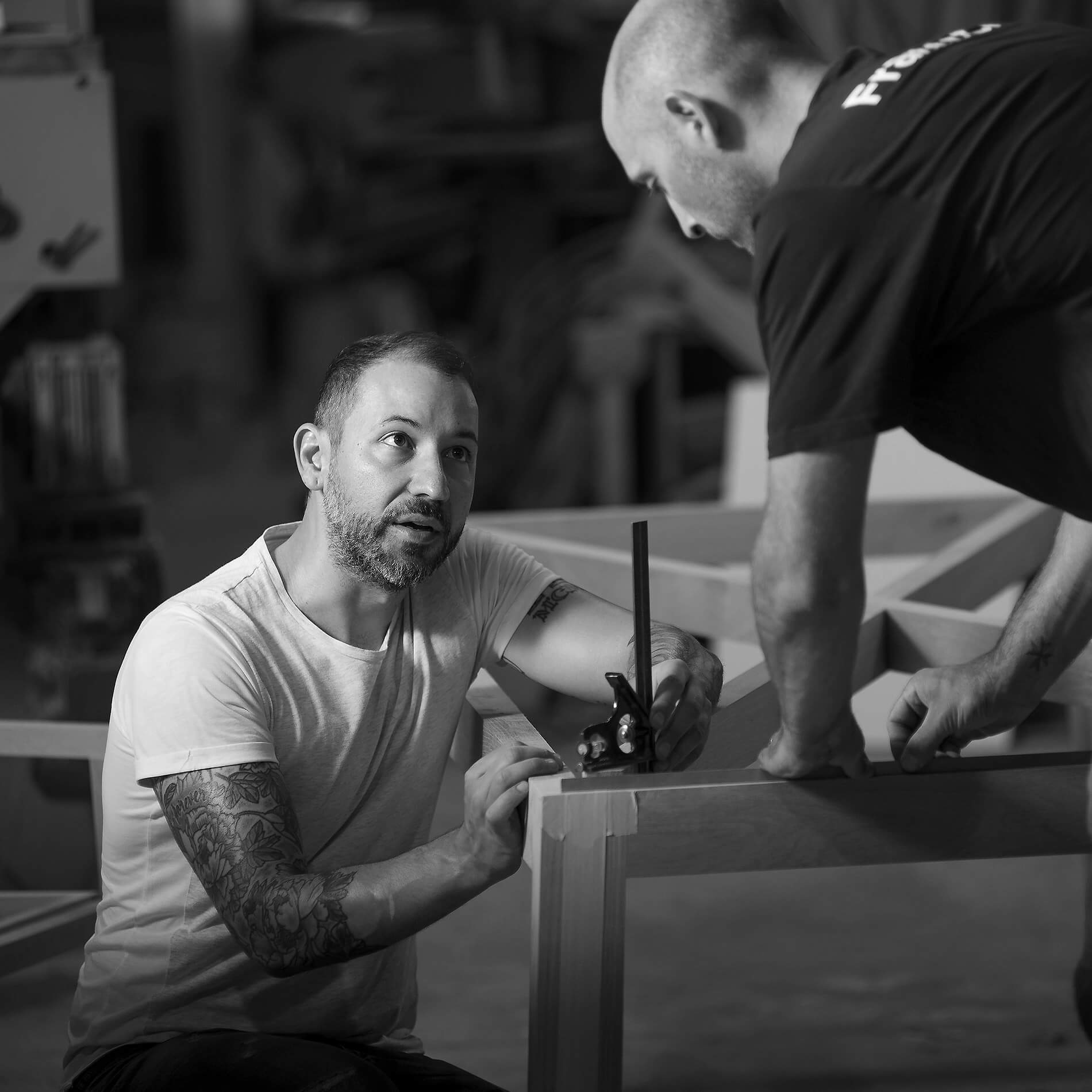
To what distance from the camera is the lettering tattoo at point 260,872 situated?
1.50m

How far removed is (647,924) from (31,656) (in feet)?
6.37

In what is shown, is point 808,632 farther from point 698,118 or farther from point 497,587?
point 497,587

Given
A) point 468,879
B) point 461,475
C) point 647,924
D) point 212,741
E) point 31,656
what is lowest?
point 647,924

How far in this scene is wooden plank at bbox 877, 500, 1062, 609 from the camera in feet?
8.80

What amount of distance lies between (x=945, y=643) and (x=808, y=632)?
3.68ft

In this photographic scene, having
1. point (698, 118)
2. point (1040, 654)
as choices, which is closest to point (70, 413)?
point (698, 118)

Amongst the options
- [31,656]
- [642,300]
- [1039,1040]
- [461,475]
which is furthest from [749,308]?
[461,475]

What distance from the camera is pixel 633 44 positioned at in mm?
1504

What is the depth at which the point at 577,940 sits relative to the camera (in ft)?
4.88

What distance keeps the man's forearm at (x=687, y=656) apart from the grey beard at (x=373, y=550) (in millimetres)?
322

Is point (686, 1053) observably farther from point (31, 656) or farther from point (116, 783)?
point (31, 656)

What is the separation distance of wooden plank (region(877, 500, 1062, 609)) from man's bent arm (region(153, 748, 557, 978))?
1260mm

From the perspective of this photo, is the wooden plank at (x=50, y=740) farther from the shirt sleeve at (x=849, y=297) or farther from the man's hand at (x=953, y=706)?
the shirt sleeve at (x=849, y=297)

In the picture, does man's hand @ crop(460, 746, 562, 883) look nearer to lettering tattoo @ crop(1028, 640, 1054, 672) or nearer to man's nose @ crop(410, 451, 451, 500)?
man's nose @ crop(410, 451, 451, 500)
